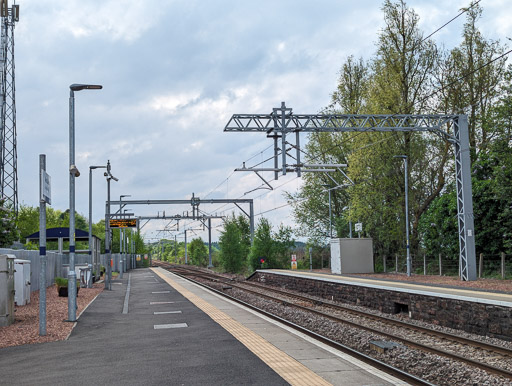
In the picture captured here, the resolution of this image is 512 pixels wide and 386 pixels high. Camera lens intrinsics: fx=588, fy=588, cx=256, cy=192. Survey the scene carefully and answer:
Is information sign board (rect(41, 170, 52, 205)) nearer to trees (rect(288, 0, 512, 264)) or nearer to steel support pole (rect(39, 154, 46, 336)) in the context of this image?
steel support pole (rect(39, 154, 46, 336))

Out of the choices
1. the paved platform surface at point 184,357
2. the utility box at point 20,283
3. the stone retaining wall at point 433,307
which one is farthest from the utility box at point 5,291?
the stone retaining wall at point 433,307

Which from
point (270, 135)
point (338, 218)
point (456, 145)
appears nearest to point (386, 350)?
point (270, 135)

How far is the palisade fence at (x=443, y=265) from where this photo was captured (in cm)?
2897

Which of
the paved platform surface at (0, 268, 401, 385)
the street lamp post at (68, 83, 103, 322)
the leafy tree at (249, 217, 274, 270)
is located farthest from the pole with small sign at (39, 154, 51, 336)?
the leafy tree at (249, 217, 274, 270)

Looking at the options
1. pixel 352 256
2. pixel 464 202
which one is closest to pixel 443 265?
pixel 352 256

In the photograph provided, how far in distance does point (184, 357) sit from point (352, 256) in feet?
89.5

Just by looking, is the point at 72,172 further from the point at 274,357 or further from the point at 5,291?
the point at 274,357

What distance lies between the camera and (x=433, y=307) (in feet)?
54.2

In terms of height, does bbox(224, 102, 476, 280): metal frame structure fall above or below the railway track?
above

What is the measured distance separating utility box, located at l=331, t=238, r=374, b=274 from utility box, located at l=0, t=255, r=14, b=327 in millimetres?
24018

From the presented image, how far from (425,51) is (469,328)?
26.5 m

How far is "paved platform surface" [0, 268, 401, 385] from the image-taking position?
8.38m

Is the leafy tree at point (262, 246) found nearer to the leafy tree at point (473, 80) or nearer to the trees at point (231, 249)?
the trees at point (231, 249)

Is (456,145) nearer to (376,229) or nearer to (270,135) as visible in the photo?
(270,135)
